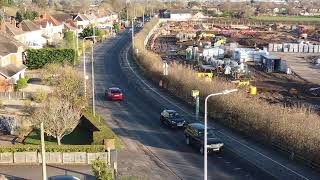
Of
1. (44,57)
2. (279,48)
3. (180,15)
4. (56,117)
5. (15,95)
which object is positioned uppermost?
(180,15)

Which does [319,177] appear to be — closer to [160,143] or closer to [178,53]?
[160,143]

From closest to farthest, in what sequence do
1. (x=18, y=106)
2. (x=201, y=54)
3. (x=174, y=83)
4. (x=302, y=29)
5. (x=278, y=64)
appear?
(x=18, y=106), (x=174, y=83), (x=278, y=64), (x=201, y=54), (x=302, y=29)

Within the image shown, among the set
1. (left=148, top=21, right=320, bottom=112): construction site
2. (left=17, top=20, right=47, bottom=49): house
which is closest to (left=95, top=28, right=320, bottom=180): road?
(left=148, top=21, right=320, bottom=112): construction site

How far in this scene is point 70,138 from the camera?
34.0m

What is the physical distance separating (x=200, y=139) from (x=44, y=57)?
40267 millimetres

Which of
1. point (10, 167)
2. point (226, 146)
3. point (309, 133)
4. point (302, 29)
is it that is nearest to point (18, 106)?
point (10, 167)

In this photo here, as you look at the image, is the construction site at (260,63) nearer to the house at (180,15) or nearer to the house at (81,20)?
the house at (81,20)

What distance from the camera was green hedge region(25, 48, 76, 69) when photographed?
65125mm

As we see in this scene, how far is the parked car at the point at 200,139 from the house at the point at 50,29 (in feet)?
196

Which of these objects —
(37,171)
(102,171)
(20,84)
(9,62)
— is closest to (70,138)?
(37,171)

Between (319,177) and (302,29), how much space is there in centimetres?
11876

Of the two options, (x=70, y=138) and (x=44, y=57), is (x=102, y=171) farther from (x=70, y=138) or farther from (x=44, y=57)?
(x=44, y=57)

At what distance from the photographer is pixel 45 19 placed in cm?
10044

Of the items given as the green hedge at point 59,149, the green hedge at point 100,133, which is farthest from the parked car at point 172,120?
the green hedge at point 59,149
